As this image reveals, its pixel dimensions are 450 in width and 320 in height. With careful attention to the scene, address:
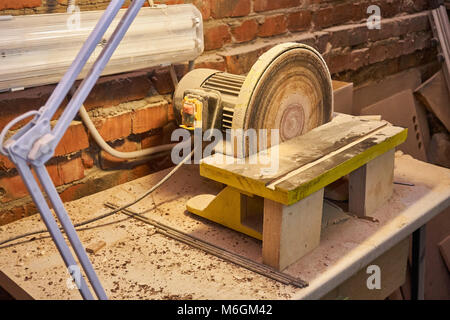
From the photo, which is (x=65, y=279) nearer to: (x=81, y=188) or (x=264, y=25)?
(x=81, y=188)

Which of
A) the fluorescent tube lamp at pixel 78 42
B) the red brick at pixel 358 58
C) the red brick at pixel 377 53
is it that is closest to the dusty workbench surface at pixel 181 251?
the fluorescent tube lamp at pixel 78 42

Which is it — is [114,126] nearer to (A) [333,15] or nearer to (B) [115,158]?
(B) [115,158]

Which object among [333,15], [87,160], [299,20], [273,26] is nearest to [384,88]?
[333,15]

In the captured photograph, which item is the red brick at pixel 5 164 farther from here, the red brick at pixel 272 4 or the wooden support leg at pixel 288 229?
A: the red brick at pixel 272 4

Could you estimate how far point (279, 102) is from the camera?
49.0 inches

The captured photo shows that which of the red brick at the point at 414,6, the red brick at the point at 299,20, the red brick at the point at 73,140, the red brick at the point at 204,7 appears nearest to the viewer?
the red brick at the point at 73,140

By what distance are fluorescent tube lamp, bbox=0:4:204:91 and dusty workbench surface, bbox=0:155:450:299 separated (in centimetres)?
35

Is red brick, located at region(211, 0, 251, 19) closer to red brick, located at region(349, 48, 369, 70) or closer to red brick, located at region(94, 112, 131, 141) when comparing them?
red brick, located at region(94, 112, 131, 141)

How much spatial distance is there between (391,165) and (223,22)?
2.39 feet

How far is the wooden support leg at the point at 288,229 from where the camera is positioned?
1.07m

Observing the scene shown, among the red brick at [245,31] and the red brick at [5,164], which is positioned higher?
the red brick at [245,31]

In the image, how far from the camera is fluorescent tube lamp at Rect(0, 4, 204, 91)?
1.17 metres

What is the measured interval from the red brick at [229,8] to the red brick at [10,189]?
79 centimetres
